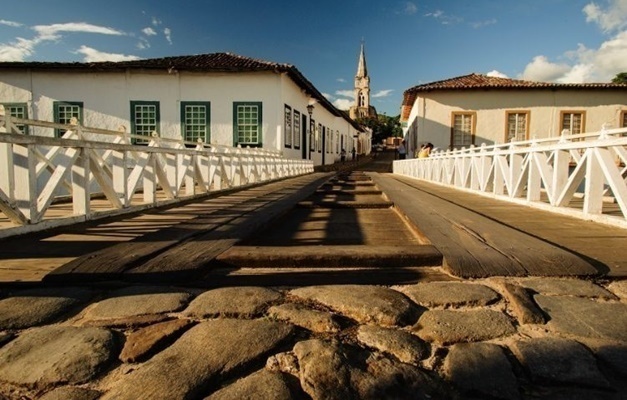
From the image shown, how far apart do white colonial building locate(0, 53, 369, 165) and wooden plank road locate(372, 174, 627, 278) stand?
1329cm

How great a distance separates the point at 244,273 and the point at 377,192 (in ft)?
17.4

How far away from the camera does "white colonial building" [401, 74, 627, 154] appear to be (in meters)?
18.8

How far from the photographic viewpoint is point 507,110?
754 inches

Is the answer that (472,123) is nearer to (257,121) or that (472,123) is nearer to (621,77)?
(257,121)

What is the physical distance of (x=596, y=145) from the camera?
12.3ft

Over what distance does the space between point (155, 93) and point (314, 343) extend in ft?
57.0

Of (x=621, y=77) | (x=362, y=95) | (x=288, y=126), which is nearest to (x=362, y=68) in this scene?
(x=362, y=95)

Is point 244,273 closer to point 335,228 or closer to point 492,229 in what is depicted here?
point 335,228

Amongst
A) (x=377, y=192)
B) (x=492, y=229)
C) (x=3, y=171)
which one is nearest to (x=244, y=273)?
(x=492, y=229)

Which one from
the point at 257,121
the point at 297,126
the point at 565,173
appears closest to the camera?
the point at 565,173

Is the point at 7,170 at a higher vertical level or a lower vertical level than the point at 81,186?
higher

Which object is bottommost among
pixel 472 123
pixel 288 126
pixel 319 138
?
pixel 288 126

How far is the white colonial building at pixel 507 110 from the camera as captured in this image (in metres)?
18.8

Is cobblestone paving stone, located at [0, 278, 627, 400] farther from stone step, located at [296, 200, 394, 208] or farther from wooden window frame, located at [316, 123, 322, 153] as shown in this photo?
wooden window frame, located at [316, 123, 322, 153]
